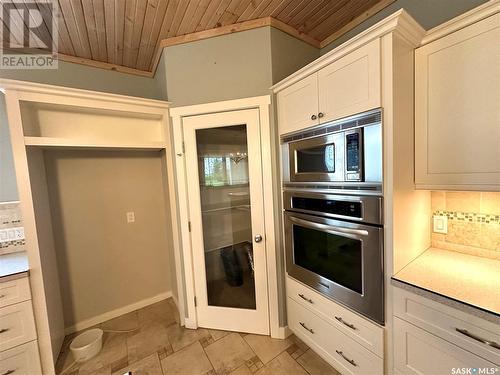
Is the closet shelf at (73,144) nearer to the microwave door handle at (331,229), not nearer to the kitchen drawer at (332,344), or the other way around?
the microwave door handle at (331,229)

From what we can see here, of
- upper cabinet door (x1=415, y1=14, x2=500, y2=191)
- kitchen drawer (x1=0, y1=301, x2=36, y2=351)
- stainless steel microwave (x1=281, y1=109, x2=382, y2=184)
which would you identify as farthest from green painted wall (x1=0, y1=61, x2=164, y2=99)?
upper cabinet door (x1=415, y1=14, x2=500, y2=191)

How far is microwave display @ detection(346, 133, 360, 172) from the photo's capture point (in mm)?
1288

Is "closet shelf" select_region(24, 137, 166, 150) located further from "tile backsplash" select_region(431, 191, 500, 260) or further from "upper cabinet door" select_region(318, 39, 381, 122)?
"tile backsplash" select_region(431, 191, 500, 260)

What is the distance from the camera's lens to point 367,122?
123 cm

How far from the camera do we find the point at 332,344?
160 cm

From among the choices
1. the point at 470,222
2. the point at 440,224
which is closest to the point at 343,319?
the point at 440,224

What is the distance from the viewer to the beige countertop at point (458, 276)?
1.01 m

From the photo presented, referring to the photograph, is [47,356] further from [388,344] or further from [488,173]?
[488,173]

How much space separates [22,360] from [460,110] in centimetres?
320

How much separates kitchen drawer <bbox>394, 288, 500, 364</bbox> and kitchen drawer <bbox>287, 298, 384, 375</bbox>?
39 cm

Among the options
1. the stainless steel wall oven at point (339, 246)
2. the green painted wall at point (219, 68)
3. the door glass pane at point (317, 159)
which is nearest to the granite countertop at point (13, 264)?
the green painted wall at point (219, 68)

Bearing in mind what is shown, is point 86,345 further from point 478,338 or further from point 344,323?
point 478,338

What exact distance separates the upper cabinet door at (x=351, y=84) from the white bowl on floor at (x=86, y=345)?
8.62 feet

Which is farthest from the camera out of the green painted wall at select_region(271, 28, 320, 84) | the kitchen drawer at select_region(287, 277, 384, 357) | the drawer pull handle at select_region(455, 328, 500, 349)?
the green painted wall at select_region(271, 28, 320, 84)
